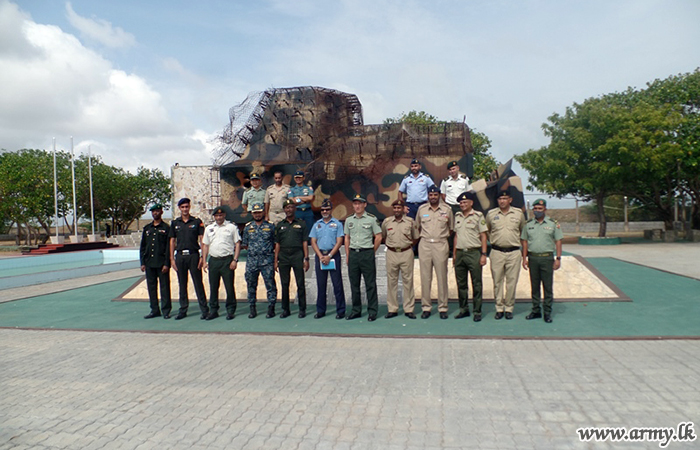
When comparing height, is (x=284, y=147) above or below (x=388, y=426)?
above

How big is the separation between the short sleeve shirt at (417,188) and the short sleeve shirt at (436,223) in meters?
1.18

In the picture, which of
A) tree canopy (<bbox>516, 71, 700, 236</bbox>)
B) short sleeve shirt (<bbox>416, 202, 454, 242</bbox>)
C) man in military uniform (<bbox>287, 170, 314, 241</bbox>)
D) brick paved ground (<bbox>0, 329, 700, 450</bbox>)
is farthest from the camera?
tree canopy (<bbox>516, 71, 700, 236</bbox>)

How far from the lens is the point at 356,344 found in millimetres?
5188

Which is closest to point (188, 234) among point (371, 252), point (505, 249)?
point (371, 252)

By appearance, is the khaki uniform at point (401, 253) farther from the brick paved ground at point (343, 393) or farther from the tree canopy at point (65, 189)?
the tree canopy at point (65, 189)

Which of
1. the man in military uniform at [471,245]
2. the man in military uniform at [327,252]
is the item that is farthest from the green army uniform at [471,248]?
the man in military uniform at [327,252]

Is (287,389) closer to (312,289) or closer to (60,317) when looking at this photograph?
(312,289)

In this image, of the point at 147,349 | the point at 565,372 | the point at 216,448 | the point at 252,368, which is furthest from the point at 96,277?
the point at 565,372

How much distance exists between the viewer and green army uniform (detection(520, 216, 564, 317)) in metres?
5.89

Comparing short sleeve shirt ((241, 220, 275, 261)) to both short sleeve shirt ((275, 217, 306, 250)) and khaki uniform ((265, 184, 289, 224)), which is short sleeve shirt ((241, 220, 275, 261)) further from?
khaki uniform ((265, 184, 289, 224))

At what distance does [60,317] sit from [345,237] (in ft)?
15.7

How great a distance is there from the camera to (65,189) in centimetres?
2959

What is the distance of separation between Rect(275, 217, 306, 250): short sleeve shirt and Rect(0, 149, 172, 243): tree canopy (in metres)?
27.3

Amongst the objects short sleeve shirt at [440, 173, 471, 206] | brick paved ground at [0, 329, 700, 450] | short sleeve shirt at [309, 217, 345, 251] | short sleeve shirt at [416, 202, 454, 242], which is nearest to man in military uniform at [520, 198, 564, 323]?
short sleeve shirt at [416, 202, 454, 242]
